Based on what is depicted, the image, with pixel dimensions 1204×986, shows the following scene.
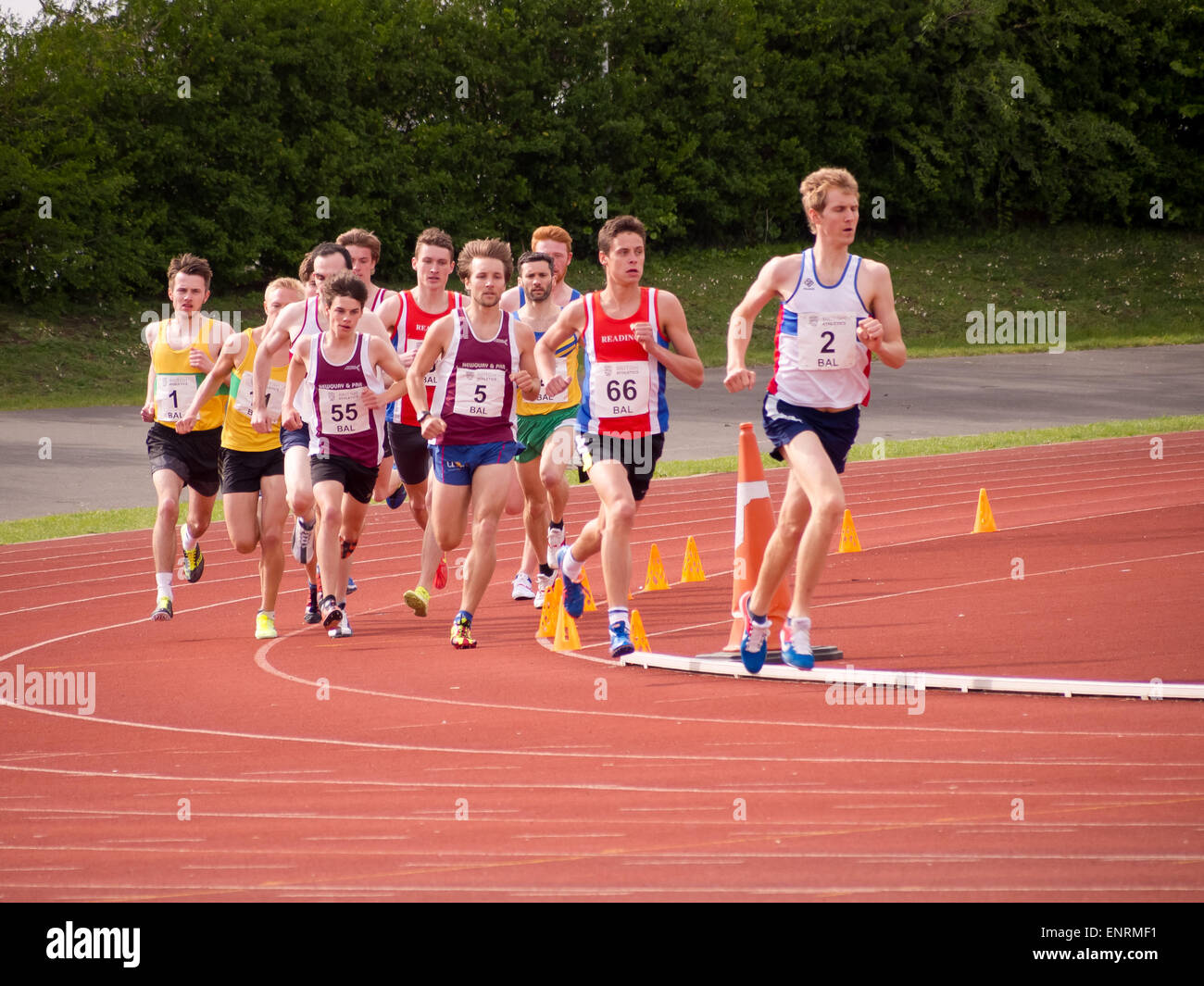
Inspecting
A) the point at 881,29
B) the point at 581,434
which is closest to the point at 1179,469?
the point at 581,434

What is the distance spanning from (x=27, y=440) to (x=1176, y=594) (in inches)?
615

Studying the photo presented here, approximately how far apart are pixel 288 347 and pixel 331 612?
159 cm

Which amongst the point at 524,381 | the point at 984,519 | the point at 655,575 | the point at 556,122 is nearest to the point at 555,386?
the point at 524,381

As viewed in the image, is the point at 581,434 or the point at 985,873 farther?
the point at 581,434

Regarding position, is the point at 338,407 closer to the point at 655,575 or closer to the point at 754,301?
the point at 655,575

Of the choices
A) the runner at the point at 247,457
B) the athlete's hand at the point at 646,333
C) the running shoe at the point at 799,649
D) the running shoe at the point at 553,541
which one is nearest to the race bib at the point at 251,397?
the runner at the point at 247,457

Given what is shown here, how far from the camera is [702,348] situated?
3203 centimetres

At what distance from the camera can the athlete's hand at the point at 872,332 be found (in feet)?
21.6

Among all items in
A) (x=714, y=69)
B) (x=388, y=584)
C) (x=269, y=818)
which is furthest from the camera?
(x=714, y=69)

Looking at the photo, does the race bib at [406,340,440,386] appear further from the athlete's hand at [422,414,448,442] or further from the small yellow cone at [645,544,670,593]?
the small yellow cone at [645,544,670,593]

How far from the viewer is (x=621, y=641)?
24.8ft

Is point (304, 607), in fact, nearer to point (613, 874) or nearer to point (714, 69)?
point (613, 874)

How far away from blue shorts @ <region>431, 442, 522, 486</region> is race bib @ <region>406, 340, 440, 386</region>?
0.39m

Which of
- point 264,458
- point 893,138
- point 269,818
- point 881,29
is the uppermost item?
point 881,29
